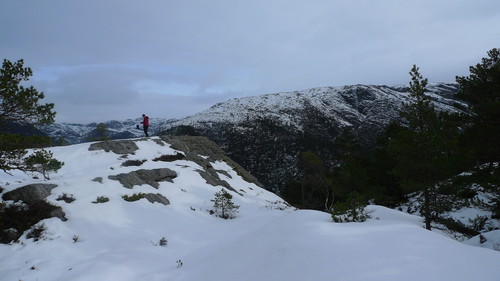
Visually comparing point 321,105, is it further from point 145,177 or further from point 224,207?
point 145,177

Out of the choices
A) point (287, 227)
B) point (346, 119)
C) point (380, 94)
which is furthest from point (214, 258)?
point (380, 94)

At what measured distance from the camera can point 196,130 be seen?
117m

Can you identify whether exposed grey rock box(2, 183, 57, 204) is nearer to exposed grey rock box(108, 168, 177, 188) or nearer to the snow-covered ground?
the snow-covered ground

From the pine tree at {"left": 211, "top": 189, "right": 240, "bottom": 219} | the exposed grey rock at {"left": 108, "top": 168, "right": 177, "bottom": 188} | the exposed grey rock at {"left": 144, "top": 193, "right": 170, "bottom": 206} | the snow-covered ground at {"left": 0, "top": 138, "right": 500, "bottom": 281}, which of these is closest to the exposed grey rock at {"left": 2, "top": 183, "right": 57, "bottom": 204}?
the snow-covered ground at {"left": 0, "top": 138, "right": 500, "bottom": 281}

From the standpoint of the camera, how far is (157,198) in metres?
15.4

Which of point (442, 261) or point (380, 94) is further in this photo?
point (380, 94)

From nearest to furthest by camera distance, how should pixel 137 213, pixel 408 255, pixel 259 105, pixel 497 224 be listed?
pixel 408 255 < pixel 137 213 < pixel 497 224 < pixel 259 105

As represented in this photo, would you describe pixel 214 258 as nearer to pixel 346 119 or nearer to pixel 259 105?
pixel 346 119

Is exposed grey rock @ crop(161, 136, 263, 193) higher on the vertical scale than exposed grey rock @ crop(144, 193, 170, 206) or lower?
higher

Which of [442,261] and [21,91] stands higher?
[21,91]

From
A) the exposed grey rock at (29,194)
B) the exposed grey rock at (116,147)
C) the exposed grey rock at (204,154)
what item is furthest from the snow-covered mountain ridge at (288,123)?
the exposed grey rock at (29,194)

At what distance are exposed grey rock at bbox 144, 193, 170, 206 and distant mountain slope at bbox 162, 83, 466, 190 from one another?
2524 inches

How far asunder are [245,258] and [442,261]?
4.73 meters

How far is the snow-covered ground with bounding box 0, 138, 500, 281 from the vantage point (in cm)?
550
